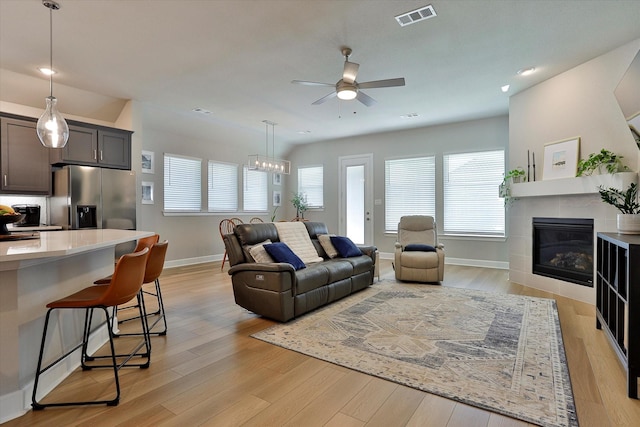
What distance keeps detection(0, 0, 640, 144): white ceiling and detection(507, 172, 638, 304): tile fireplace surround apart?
1.45 meters

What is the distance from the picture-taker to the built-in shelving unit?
6.57ft

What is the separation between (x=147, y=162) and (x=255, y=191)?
2.72 meters

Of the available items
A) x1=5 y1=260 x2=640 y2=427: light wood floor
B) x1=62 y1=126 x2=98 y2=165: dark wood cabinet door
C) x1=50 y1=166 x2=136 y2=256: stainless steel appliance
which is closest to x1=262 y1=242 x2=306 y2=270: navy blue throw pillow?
x1=5 y1=260 x2=640 y2=427: light wood floor

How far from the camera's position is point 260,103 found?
541cm

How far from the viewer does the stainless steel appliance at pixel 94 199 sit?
14.9 feet

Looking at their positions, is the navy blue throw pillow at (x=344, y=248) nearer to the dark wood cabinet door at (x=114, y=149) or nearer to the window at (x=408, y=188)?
the window at (x=408, y=188)

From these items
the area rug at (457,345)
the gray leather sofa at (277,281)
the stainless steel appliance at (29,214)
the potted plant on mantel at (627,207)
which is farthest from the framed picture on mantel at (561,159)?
the stainless steel appliance at (29,214)

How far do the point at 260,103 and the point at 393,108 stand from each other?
224 centimetres

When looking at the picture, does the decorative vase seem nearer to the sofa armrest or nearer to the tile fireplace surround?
the tile fireplace surround

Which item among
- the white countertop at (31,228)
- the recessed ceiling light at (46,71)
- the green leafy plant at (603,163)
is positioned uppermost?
the recessed ceiling light at (46,71)

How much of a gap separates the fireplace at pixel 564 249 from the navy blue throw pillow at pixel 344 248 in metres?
2.56

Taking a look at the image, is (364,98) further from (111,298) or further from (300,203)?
(300,203)

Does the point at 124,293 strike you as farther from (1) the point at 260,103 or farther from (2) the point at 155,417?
(1) the point at 260,103

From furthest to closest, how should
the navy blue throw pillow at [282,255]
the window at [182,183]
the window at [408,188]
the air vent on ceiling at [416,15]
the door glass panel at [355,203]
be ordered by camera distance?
1. the door glass panel at [355,203]
2. the window at [408,188]
3. the window at [182,183]
4. the navy blue throw pillow at [282,255]
5. the air vent on ceiling at [416,15]
